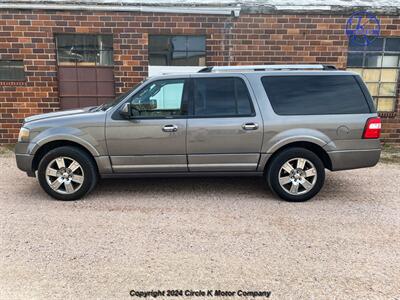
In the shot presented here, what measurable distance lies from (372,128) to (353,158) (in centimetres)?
48

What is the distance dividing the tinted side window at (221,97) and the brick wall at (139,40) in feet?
12.2

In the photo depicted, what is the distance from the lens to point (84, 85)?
8.48 metres

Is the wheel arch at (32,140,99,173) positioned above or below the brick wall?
below

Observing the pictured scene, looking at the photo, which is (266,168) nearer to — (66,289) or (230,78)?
(230,78)

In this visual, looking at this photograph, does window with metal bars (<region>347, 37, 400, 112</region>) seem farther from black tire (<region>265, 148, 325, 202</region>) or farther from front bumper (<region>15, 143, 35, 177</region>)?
front bumper (<region>15, 143, 35, 177</region>)

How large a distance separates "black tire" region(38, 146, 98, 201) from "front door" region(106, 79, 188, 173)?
1.07 feet

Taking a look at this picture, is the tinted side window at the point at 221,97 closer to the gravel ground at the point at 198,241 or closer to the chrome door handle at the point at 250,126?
the chrome door handle at the point at 250,126

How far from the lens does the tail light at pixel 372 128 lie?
4891 mm

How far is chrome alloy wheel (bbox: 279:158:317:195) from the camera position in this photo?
16.3ft

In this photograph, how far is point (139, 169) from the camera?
4992mm

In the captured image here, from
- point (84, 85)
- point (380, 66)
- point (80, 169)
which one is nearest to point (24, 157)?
point (80, 169)

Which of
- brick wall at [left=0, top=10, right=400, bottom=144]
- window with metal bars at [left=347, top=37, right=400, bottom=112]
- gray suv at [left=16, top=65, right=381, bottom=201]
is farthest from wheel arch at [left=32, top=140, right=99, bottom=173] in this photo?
window with metal bars at [left=347, top=37, right=400, bottom=112]

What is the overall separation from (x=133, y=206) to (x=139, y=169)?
53 centimetres

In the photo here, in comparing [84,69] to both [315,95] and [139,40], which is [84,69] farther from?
[315,95]
